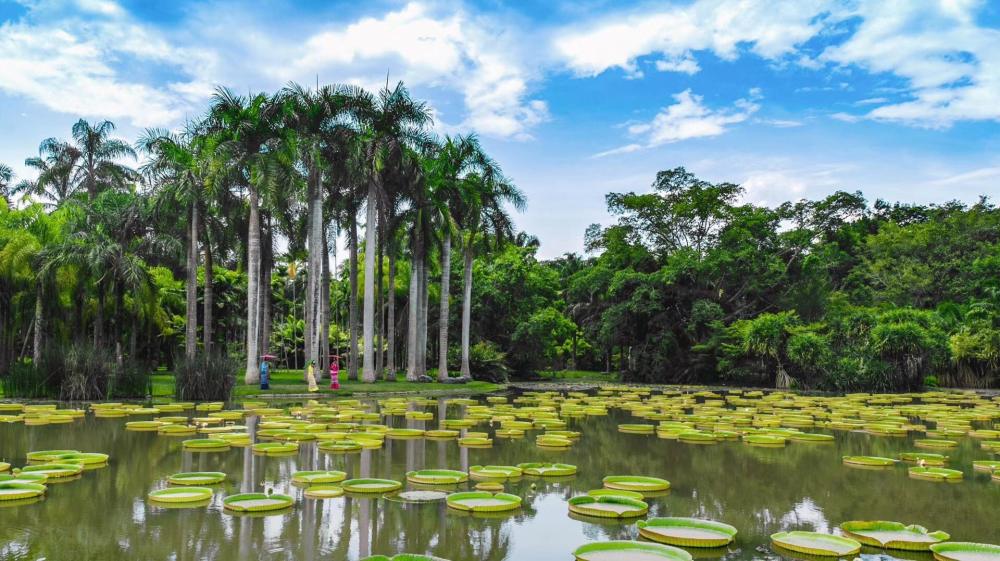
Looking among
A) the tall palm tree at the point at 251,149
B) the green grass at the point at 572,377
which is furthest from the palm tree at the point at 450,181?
the green grass at the point at 572,377

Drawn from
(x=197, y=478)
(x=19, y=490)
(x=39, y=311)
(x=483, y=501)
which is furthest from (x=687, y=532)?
(x=39, y=311)

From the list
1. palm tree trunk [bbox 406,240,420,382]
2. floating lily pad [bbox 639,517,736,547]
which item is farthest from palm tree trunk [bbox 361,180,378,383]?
floating lily pad [bbox 639,517,736,547]

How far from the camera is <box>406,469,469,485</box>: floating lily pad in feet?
29.0

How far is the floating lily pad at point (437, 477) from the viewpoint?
29.0ft

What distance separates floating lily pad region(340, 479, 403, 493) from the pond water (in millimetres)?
196

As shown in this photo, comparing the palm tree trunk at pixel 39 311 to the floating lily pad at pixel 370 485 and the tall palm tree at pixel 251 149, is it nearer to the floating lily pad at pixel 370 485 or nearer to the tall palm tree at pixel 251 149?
the tall palm tree at pixel 251 149

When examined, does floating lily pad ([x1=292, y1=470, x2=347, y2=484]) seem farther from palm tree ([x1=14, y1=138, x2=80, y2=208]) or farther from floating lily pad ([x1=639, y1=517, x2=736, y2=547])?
palm tree ([x1=14, y1=138, x2=80, y2=208])

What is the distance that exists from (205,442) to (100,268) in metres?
18.4

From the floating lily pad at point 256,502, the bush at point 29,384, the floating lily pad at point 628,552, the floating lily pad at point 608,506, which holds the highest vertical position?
the bush at point 29,384

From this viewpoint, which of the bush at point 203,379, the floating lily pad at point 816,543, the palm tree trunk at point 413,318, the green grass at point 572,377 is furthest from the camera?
the green grass at point 572,377

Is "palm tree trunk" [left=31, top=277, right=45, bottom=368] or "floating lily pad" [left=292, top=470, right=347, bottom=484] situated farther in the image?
"palm tree trunk" [left=31, top=277, right=45, bottom=368]

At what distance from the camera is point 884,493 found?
29.2 ft

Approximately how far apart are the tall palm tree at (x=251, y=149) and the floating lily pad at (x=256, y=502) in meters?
19.0

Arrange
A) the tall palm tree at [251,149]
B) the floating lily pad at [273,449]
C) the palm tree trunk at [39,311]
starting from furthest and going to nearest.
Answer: the palm tree trunk at [39,311] → the tall palm tree at [251,149] → the floating lily pad at [273,449]
